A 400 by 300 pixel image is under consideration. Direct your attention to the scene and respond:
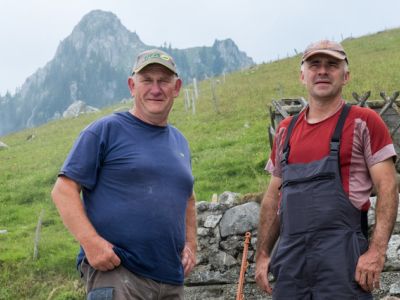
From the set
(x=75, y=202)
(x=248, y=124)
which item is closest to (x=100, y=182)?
(x=75, y=202)

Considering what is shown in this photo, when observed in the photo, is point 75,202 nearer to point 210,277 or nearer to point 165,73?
point 165,73

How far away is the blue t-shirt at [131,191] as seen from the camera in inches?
119

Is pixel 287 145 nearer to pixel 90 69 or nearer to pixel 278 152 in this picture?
pixel 278 152

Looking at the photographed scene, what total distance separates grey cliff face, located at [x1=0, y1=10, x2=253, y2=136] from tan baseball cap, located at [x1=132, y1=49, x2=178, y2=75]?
552ft

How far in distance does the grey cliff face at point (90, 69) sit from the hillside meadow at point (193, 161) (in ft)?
486

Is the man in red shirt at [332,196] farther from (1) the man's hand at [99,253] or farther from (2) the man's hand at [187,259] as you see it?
(1) the man's hand at [99,253]

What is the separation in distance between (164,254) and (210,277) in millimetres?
3109

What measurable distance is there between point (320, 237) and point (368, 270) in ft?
1.05

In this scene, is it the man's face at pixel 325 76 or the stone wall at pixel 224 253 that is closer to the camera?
the man's face at pixel 325 76

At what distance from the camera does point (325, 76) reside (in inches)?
128

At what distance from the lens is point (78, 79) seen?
17738 centimetres

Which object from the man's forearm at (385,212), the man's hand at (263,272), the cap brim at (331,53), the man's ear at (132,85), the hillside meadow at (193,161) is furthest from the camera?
the hillside meadow at (193,161)

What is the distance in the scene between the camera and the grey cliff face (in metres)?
174

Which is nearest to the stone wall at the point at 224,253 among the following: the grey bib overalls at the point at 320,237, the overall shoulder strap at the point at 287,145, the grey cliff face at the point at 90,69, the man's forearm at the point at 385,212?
the overall shoulder strap at the point at 287,145
